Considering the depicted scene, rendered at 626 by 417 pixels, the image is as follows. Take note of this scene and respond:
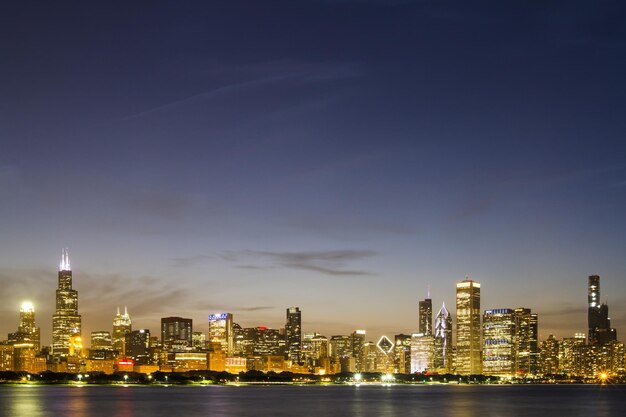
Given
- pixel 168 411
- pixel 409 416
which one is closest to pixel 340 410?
pixel 409 416

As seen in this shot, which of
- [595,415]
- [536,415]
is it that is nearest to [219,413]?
[536,415]

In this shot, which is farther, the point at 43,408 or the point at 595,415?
the point at 43,408

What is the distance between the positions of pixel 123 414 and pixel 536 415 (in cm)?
6164

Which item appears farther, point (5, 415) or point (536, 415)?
point (536, 415)

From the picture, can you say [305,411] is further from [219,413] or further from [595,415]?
[595,415]

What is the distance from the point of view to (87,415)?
404 feet

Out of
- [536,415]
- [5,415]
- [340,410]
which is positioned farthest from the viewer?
[340,410]

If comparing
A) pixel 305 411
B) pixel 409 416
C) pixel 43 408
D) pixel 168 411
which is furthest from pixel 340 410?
pixel 43 408

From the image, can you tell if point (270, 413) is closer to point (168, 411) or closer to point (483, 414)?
point (168, 411)

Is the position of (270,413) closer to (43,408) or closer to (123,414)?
(123,414)

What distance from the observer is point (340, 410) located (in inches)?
5433

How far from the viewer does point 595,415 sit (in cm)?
12800

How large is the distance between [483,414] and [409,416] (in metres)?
11.5

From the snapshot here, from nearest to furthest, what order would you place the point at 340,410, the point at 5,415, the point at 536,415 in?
1. the point at 5,415
2. the point at 536,415
3. the point at 340,410
